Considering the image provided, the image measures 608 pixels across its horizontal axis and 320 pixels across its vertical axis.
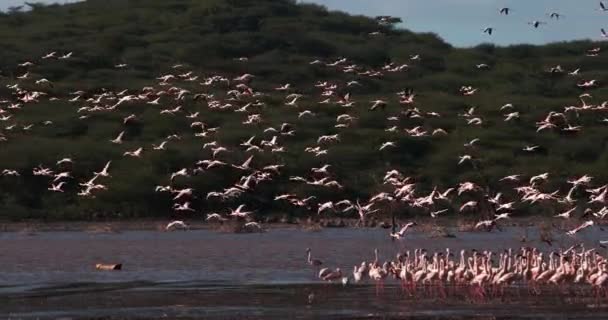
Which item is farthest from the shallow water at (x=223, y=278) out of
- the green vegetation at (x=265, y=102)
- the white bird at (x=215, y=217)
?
the green vegetation at (x=265, y=102)

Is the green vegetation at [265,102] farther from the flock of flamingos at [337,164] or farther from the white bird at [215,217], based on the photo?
the white bird at [215,217]

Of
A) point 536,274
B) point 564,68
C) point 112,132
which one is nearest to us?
point 536,274

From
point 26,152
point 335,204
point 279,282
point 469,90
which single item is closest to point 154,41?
point 469,90

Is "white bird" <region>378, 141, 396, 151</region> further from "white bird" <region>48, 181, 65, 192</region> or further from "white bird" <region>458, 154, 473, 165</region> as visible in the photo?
"white bird" <region>48, 181, 65, 192</region>

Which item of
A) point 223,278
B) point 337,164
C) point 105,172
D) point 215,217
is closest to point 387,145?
point 337,164

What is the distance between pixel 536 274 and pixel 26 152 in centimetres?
3071

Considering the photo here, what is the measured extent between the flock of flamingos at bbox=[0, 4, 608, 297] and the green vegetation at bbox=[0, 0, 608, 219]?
28 cm

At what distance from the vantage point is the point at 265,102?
6900 cm

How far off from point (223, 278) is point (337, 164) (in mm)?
26069

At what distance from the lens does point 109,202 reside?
53.3 metres

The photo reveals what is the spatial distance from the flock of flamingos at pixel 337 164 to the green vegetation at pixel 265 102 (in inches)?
11.1

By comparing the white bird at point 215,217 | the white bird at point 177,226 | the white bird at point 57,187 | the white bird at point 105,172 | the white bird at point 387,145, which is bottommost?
the white bird at point 177,226

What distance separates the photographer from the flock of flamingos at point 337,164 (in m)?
29.6

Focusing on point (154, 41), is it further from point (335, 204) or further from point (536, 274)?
point (536, 274)
